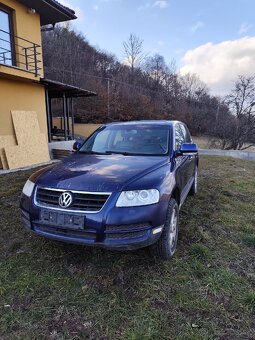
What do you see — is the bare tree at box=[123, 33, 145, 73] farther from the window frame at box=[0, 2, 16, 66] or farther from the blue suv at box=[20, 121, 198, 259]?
the blue suv at box=[20, 121, 198, 259]

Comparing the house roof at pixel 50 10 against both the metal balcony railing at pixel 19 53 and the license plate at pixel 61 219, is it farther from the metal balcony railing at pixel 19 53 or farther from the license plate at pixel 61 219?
the license plate at pixel 61 219

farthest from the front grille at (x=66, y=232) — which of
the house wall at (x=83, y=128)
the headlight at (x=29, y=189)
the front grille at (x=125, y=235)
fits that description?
the house wall at (x=83, y=128)

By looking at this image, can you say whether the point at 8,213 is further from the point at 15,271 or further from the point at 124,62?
the point at 124,62

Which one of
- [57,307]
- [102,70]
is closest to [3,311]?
[57,307]

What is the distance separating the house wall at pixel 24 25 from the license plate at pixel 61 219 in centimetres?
746

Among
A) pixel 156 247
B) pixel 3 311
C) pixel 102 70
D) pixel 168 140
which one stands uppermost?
pixel 102 70

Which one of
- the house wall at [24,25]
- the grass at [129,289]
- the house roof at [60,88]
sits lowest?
the grass at [129,289]

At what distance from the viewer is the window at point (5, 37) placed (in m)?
9.08

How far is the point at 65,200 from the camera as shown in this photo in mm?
2449

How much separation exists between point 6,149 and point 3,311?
7.40 meters

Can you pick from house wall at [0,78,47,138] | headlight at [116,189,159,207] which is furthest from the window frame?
headlight at [116,189,159,207]

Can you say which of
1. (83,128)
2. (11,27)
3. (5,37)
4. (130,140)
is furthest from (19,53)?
(83,128)

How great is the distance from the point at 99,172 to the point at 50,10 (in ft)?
34.0

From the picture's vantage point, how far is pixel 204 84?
2131 inches
